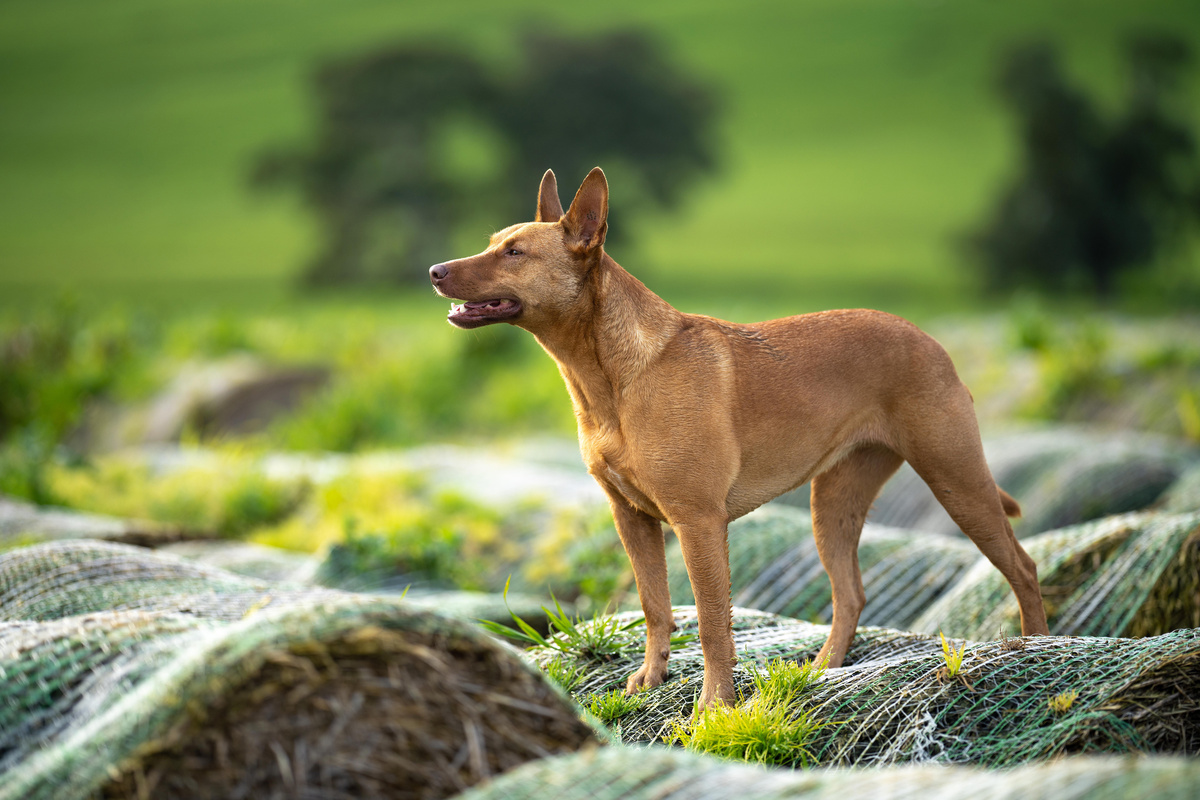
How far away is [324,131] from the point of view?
28906 millimetres

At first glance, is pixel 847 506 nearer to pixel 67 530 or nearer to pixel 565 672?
pixel 565 672

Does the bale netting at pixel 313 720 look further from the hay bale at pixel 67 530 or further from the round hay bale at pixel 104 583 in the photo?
the hay bale at pixel 67 530

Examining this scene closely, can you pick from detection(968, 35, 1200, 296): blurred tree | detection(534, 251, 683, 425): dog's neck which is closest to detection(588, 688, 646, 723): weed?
detection(534, 251, 683, 425): dog's neck

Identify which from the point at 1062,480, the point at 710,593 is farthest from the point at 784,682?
the point at 1062,480

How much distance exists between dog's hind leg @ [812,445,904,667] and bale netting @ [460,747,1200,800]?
83.2 inches

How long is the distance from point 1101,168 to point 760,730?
22.0 m

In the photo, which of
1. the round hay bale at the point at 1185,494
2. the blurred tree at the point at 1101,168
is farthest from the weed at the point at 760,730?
the blurred tree at the point at 1101,168

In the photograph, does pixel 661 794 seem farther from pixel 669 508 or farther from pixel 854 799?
pixel 669 508

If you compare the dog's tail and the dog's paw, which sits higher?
the dog's tail

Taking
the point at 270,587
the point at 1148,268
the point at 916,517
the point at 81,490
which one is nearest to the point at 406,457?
the point at 81,490

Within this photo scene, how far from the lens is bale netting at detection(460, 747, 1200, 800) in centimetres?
188

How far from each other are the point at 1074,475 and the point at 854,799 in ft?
20.6

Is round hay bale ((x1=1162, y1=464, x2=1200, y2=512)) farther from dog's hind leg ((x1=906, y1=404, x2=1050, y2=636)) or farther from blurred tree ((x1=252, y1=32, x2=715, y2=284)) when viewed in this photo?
blurred tree ((x1=252, y1=32, x2=715, y2=284))

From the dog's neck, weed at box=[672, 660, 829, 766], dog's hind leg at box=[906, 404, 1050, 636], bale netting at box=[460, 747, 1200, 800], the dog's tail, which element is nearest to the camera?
bale netting at box=[460, 747, 1200, 800]
